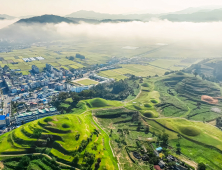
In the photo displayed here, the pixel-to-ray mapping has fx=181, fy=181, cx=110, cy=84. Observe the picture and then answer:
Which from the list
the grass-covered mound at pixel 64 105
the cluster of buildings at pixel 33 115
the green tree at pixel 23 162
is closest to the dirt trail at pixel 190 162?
the green tree at pixel 23 162

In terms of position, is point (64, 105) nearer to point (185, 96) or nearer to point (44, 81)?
point (44, 81)

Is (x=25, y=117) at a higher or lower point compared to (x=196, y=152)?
higher

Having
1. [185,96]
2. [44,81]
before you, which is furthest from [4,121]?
[185,96]

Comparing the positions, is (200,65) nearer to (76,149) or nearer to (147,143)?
(147,143)

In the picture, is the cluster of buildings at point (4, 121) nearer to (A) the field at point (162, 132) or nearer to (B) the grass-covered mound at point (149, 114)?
(A) the field at point (162, 132)

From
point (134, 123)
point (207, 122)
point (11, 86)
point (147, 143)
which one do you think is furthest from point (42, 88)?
point (207, 122)

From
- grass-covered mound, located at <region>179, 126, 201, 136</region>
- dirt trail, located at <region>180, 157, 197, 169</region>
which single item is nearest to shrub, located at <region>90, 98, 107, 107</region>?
grass-covered mound, located at <region>179, 126, 201, 136</region>
